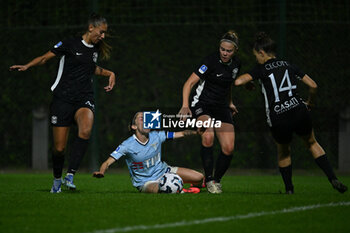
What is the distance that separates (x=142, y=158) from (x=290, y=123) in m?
1.80

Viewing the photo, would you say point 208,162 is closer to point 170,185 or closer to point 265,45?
point 170,185

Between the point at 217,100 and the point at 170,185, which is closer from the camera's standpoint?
the point at 170,185

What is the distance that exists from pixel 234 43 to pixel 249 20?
4.79 meters

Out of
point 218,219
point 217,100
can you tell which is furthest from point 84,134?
point 218,219

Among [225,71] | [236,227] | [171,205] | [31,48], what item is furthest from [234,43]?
[31,48]

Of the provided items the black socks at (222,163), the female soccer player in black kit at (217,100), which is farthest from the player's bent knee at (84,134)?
the black socks at (222,163)

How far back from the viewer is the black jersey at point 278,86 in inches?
310

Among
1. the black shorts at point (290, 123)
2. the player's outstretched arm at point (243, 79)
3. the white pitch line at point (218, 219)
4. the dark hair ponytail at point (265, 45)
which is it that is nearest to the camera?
the white pitch line at point (218, 219)

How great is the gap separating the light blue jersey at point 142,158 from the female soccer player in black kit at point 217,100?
53 cm

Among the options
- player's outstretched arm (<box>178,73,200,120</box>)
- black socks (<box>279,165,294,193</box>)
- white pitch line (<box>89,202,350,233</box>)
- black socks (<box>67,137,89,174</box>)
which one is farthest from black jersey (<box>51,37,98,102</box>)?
white pitch line (<box>89,202,350,233</box>)

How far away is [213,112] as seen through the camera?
891 cm

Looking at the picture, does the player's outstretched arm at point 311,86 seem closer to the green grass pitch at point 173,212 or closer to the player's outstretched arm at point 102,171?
the green grass pitch at point 173,212

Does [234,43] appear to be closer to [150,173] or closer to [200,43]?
[150,173]

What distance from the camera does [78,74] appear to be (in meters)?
8.92
